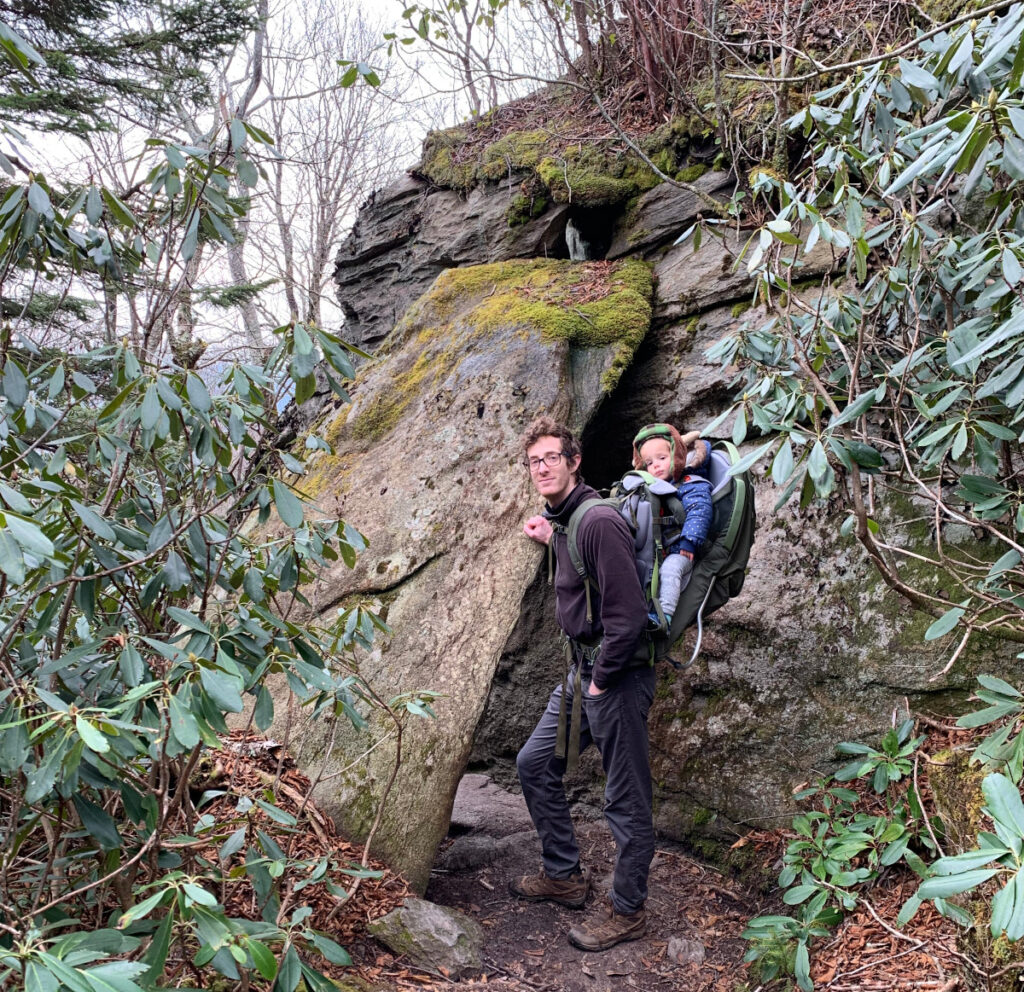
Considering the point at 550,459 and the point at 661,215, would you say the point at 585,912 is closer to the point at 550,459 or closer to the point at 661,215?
the point at 550,459

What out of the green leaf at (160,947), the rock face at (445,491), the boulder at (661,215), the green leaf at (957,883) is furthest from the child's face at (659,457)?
the green leaf at (160,947)

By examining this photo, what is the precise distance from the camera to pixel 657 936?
3904 millimetres

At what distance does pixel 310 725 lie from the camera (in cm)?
451

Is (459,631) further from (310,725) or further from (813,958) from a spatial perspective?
(813,958)

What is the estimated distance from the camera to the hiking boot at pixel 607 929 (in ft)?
12.2

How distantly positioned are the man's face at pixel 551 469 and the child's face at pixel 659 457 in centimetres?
54

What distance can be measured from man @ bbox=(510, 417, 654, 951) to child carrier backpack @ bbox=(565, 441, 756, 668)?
19 cm

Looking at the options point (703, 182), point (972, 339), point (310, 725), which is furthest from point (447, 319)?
point (972, 339)

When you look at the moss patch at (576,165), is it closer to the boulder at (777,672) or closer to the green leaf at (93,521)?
the boulder at (777,672)

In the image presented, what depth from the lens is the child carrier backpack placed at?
12.9ft

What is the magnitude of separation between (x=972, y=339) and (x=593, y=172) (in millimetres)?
4218

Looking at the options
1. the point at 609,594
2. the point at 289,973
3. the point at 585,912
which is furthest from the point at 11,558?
the point at 585,912

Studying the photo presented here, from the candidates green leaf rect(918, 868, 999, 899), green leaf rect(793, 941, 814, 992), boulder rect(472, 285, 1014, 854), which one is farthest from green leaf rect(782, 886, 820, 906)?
green leaf rect(918, 868, 999, 899)

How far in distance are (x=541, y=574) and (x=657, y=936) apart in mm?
2212
